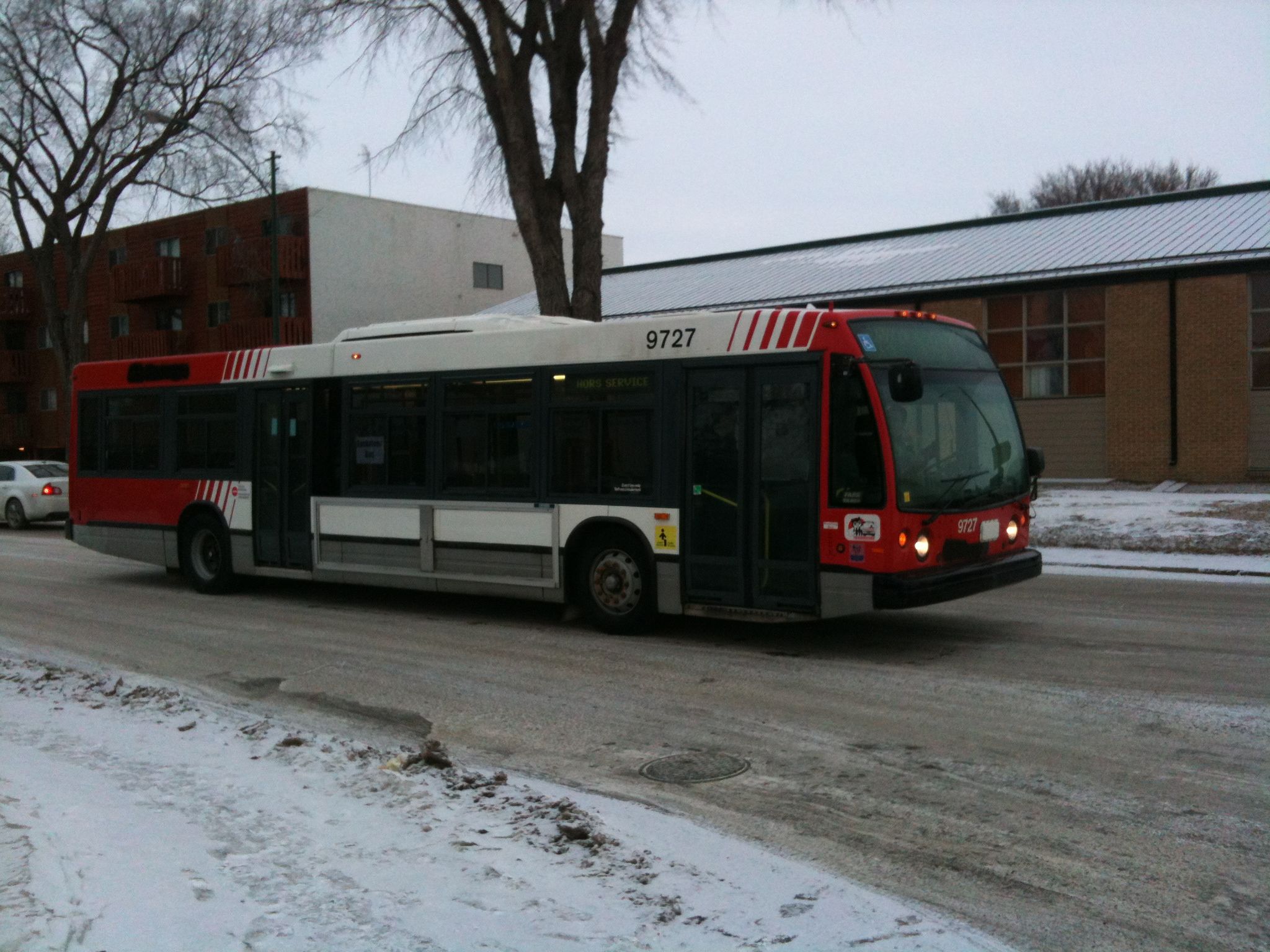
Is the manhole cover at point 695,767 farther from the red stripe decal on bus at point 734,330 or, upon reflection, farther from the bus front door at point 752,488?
the red stripe decal on bus at point 734,330

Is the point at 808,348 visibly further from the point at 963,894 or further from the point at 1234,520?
the point at 1234,520

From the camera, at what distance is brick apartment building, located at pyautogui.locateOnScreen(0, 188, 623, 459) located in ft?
152

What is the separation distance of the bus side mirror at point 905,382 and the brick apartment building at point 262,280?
120 feet

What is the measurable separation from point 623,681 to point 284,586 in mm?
7684

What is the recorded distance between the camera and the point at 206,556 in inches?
571

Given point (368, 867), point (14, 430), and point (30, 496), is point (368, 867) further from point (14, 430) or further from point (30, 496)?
point (14, 430)

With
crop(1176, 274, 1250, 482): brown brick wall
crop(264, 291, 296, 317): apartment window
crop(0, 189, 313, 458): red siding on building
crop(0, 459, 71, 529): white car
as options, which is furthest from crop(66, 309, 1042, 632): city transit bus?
crop(264, 291, 296, 317): apartment window

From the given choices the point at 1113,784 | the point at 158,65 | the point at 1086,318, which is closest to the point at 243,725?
the point at 1113,784

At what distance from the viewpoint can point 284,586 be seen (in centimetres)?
1509

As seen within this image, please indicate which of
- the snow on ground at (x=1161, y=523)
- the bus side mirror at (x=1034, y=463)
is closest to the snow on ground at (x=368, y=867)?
the bus side mirror at (x=1034, y=463)

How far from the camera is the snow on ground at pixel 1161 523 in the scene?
16.0 m

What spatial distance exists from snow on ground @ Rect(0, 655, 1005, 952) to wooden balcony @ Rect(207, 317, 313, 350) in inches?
1595

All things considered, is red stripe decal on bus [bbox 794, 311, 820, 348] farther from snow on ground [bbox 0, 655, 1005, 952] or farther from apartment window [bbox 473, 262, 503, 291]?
apartment window [bbox 473, 262, 503, 291]

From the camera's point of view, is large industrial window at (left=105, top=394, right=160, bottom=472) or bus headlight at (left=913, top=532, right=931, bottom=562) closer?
bus headlight at (left=913, top=532, right=931, bottom=562)
